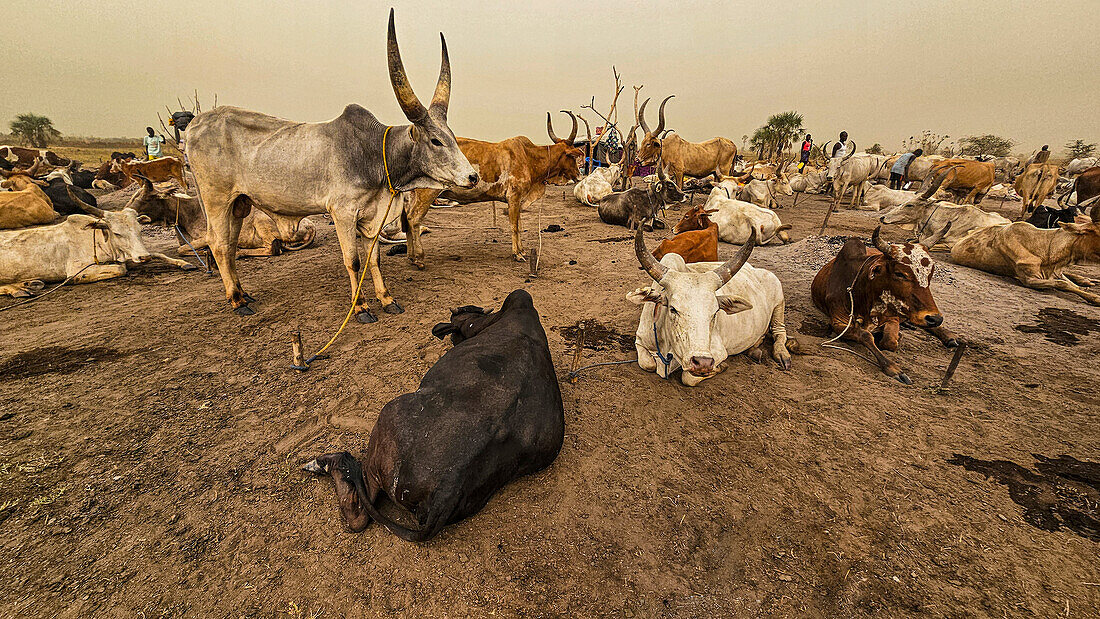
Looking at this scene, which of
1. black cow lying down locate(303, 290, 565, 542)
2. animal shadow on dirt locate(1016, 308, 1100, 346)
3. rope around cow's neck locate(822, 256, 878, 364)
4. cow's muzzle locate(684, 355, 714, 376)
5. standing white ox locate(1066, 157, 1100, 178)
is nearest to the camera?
black cow lying down locate(303, 290, 565, 542)

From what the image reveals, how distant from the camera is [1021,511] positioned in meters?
2.47

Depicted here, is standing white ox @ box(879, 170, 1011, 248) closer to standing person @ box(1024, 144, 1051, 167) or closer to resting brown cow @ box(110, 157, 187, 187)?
standing person @ box(1024, 144, 1051, 167)

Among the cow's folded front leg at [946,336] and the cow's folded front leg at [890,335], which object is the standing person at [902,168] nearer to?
the cow's folded front leg at [946,336]

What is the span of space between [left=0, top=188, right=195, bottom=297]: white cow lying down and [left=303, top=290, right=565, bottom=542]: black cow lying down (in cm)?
722

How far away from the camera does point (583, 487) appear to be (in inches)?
107

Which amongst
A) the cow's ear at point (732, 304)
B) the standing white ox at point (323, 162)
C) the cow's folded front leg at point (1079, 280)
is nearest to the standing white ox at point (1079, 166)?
the cow's folded front leg at point (1079, 280)

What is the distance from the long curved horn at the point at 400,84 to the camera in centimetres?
385

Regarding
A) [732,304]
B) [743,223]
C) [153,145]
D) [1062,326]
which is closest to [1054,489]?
[732,304]

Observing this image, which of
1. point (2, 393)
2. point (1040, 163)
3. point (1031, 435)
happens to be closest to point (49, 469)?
point (2, 393)

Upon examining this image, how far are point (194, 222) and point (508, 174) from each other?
24.5 ft

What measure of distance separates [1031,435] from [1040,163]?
1732cm

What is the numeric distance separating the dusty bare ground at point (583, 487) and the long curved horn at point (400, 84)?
2.69 meters

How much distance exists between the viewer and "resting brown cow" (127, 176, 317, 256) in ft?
25.9

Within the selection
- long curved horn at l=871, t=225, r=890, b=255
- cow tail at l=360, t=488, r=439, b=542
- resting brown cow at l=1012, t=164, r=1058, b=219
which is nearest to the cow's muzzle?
cow tail at l=360, t=488, r=439, b=542
